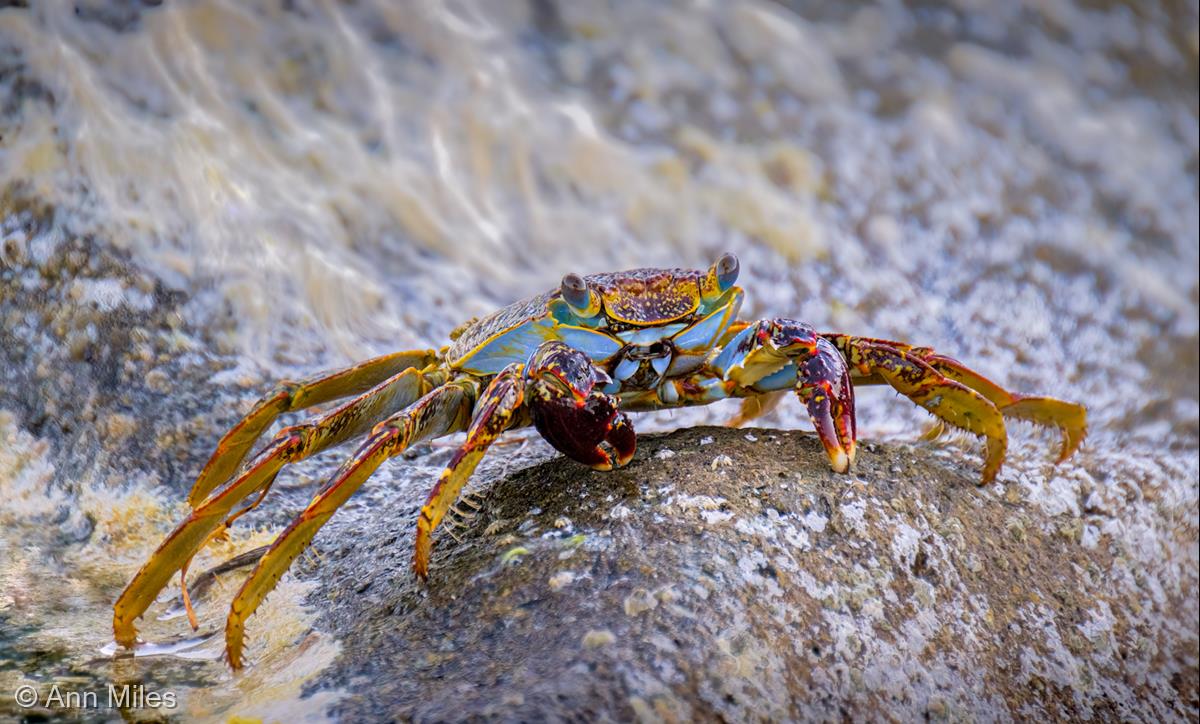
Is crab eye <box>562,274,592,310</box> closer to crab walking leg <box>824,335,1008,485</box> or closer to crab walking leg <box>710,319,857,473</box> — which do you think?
crab walking leg <box>710,319,857,473</box>

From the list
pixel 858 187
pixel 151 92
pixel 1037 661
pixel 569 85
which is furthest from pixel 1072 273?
pixel 151 92

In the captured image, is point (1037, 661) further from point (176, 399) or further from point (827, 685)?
point (176, 399)

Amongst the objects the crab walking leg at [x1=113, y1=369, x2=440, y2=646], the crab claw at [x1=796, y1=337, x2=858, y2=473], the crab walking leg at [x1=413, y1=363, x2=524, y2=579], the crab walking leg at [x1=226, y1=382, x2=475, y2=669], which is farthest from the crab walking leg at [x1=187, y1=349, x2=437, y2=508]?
the crab claw at [x1=796, y1=337, x2=858, y2=473]

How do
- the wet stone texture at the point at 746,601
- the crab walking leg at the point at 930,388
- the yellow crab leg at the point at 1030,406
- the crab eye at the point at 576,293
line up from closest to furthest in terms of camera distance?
the wet stone texture at the point at 746,601 < the crab eye at the point at 576,293 < the crab walking leg at the point at 930,388 < the yellow crab leg at the point at 1030,406

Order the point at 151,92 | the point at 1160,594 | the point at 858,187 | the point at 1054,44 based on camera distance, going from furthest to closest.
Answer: the point at 1054,44, the point at 858,187, the point at 151,92, the point at 1160,594

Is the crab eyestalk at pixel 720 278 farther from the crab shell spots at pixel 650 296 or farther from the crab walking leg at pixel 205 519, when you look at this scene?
the crab walking leg at pixel 205 519

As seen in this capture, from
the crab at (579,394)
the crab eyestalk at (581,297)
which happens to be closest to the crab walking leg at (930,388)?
the crab at (579,394)
